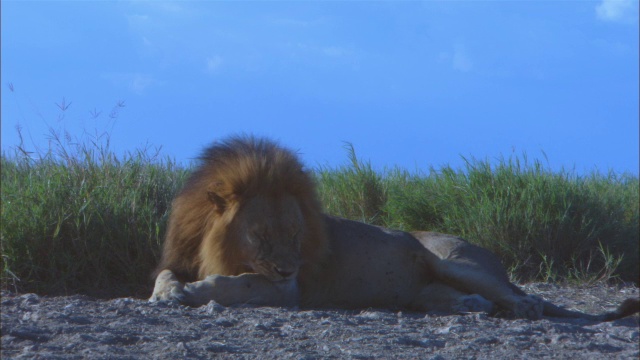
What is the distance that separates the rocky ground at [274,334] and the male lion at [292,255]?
22cm

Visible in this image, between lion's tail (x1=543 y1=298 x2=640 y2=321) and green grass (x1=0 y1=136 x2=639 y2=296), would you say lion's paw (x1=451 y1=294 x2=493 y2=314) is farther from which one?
green grass (x1=0 y1=136 x2=639 y2=296)

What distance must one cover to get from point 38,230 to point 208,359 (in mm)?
2894

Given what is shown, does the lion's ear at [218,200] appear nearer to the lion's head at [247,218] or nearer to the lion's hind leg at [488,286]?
the lion's head at [247,218]

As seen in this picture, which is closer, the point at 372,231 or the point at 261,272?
the point at 261,272

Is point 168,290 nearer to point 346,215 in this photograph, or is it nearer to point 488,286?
point 488,286

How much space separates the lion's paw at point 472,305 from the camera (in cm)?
461

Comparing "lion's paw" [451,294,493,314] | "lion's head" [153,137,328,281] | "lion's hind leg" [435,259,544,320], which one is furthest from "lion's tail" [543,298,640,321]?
"lion's head" [153,137,328,281]

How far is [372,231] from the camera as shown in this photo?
5.00 metres

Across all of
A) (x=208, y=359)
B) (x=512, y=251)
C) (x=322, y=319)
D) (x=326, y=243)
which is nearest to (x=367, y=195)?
(x=512, y=251)

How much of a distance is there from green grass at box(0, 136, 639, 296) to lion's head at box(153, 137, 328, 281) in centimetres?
117

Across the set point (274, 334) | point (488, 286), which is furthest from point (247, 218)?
point (488, 286)

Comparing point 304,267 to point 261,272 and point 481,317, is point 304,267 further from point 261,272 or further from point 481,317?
point 481,317

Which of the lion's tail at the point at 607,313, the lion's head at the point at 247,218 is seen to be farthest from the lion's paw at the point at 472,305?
the lion's head at the point at 247,218

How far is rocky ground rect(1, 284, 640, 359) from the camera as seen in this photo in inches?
127
